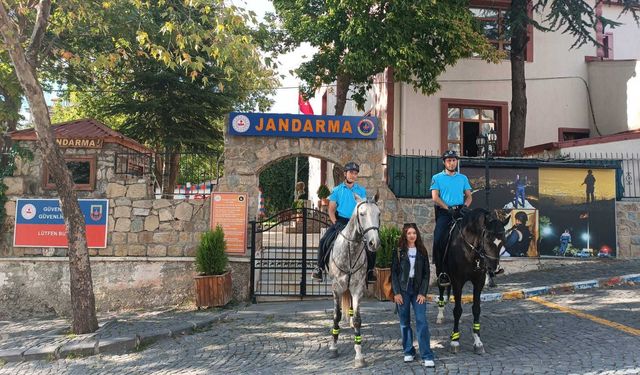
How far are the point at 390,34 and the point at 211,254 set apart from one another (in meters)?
7.09

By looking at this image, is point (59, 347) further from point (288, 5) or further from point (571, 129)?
point (571, 129)

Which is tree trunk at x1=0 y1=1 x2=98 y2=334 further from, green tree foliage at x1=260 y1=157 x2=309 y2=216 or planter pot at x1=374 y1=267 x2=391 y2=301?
green tree foliage at x1=260 y1=157 x2=309 y2=216

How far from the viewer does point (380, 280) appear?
904 centimetres

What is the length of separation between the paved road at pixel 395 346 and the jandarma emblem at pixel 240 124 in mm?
4008

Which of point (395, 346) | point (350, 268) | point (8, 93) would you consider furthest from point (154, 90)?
point (395, 346)

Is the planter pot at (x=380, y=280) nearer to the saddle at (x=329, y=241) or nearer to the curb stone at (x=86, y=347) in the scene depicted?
the saddle at (x=329, y=241)

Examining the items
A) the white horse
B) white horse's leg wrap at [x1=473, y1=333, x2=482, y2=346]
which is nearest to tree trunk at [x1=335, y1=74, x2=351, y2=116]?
the white horse

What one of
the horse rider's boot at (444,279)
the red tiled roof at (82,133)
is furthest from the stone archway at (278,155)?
the horse rider's boot at (444,279)

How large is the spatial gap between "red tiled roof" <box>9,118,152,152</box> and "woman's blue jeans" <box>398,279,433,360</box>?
7379 millimetres

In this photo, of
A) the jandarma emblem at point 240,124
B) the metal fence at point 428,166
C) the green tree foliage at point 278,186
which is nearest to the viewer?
the jandarma emblem at point 240,124

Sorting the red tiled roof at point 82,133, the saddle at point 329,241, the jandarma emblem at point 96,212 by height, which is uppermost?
the red tiled roof at point 82,133

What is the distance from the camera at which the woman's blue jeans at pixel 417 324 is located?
5230mm

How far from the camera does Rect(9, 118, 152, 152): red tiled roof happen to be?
9461 millimetres

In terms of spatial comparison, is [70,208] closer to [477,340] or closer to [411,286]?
[411,286]
